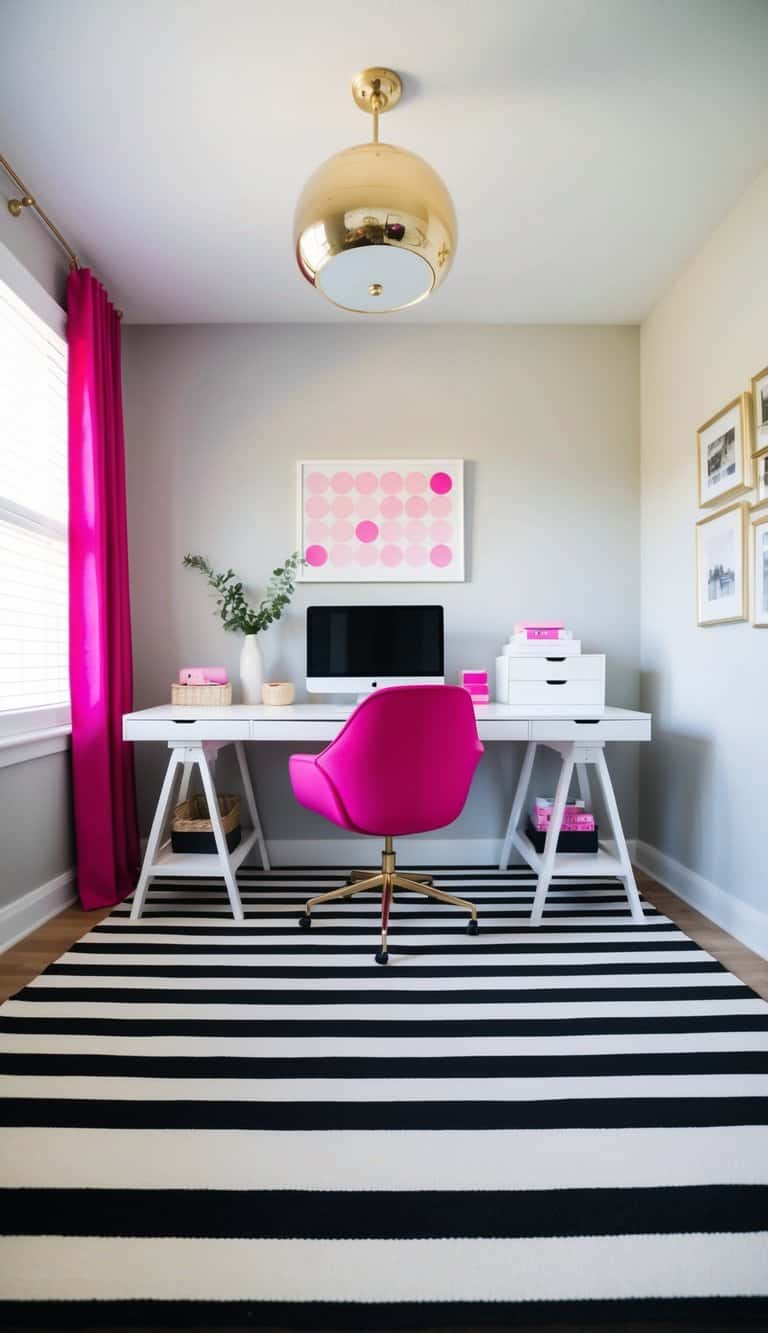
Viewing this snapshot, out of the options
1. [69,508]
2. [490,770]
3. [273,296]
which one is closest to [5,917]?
[69,508]

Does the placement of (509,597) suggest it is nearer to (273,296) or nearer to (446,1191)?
(273,296)

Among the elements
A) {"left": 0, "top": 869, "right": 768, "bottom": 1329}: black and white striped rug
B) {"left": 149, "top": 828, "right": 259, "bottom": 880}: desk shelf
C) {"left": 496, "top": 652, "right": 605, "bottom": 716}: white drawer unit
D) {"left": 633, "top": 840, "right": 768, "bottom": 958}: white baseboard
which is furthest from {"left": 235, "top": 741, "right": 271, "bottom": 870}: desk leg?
{"left": 633, "top": 840, "right": 768, "bottom": 958}: white baseboard

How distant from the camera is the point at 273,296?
2.84 metres

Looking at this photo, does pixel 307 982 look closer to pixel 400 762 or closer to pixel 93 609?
pixel 400 762

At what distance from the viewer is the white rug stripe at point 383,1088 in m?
1.41

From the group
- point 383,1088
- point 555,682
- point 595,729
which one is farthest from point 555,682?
point 383,1088

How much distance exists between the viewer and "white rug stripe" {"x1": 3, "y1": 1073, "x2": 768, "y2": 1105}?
1.41 m

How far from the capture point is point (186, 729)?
2.41m

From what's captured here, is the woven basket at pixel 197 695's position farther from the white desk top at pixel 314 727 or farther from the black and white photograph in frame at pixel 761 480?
the black and white photograph in frame at pixel 761 480

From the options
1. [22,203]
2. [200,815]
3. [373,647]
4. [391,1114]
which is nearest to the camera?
[391,1114]

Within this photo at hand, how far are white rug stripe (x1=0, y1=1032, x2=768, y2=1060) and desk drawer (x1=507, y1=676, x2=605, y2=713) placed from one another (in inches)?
49.6

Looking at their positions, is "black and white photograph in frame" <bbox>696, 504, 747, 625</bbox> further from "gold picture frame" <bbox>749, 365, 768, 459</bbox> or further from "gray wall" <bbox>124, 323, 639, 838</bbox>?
"gray wall" <bbox>124, 323, 639, 838</bbox>

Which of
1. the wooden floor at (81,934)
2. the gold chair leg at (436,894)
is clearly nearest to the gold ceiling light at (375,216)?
the gold chair leg at (436,894)

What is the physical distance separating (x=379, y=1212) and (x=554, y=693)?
1.87 meters
